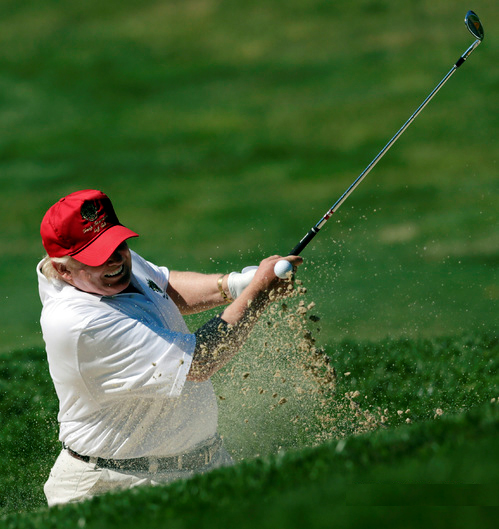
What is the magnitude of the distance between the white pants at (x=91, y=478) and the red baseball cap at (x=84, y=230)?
1.08 metres

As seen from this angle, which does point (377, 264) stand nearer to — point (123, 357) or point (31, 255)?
point (31, 255)

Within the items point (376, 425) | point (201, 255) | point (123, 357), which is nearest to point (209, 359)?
point (123, 357)

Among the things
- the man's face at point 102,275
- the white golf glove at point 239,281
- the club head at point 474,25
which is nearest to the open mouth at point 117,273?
the man's face at point 102,275

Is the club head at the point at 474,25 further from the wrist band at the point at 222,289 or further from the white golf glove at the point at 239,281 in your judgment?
the wrist band at the point at 222,289

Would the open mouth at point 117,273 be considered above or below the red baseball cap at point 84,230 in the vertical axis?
below

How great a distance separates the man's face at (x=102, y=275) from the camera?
14.2ft

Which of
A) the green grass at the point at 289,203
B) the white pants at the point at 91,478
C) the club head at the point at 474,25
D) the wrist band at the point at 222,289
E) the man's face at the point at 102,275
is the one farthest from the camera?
the club head at the point at 474,25

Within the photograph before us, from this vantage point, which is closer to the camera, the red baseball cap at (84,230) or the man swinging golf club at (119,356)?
the man swinging golf club at (119,356)

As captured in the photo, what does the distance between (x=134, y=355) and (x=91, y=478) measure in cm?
84

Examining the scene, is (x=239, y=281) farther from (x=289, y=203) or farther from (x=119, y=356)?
(x=289, y=203)

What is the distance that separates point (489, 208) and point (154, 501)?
10.3m

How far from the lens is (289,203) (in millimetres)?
14320

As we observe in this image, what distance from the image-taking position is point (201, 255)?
1265 cm

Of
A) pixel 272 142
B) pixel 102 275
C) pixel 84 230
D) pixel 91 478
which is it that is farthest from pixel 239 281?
pixel 272 142
